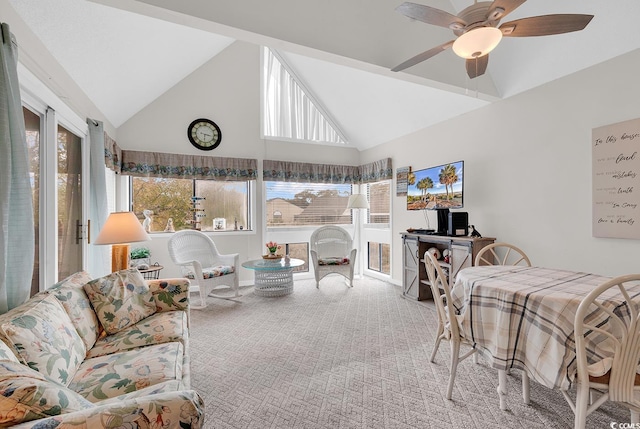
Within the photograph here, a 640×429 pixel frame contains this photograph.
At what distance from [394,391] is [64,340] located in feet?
6.45

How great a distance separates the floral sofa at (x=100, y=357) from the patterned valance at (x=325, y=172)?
9.97ft

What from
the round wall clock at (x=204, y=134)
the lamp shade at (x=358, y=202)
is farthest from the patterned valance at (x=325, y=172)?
the round wall clock at (x=204, y=134)

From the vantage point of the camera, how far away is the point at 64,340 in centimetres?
153

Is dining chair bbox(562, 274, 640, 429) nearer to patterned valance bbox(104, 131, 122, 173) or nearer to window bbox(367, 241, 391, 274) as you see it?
window bbox(367, 241, 391, 274)

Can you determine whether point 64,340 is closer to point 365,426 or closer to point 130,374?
point 130,374

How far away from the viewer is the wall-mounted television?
149 inches

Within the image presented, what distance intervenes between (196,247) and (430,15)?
13.4 ft

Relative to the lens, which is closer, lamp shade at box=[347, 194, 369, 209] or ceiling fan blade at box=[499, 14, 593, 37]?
ceiling fan blade at box=[499, 14, 593, 37]

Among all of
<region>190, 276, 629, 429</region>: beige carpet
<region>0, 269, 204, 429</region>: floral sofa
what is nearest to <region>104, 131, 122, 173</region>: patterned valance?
<region>0, 269, 204, 429</region>: floral sofa

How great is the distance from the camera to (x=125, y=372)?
1521mm

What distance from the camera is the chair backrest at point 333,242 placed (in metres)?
5.35

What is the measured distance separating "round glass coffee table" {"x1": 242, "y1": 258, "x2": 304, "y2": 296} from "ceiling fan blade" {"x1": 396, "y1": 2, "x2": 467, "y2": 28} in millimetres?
3290

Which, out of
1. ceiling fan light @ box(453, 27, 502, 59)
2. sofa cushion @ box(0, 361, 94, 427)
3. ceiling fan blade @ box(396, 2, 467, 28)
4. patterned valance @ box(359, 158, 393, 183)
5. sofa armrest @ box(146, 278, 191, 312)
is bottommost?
sofa armrest @ box(146, 278, 191, 312)

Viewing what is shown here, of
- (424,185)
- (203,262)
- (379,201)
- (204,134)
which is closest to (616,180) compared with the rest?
(424,185)
